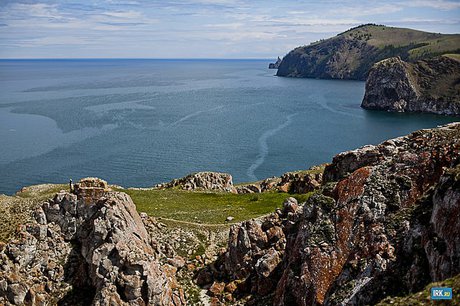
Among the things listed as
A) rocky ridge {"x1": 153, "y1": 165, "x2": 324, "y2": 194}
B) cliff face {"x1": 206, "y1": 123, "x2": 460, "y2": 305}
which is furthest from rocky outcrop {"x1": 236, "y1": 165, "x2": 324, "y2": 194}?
cliff face {"x1": 206, "y1": 123, "x2": 460, "y2": 305}

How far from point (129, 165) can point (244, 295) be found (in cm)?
→ 9085

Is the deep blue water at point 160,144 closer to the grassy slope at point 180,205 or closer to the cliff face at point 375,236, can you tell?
the grassy slope at point 180,205

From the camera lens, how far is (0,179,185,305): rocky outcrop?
32.8 meters

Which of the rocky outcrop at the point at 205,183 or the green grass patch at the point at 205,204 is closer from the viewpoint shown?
the green grass patch at the point at 205,204

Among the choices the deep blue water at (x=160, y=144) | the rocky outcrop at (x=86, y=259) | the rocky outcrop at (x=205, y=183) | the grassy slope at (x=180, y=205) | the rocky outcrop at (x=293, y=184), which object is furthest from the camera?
the deep blue water at (x=160, y=144)

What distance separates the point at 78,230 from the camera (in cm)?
3856

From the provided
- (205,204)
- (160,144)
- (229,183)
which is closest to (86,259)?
(205,204)

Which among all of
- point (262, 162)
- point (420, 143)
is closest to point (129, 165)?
point (262, 162)

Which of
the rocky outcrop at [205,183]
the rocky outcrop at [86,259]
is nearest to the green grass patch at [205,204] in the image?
the rocky outcrop at [205,183]

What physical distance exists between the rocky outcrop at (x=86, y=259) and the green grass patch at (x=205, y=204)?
27.9 feet

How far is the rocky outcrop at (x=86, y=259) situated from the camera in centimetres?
3278

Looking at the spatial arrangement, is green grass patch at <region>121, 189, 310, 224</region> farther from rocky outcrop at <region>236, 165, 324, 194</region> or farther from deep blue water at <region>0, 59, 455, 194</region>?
deep blue water at <region>0, 59, 455, 194</region>

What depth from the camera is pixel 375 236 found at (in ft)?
88.2

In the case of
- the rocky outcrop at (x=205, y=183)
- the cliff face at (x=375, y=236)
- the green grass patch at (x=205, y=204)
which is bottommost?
the rocky outcrop at (x=205, y=183)
